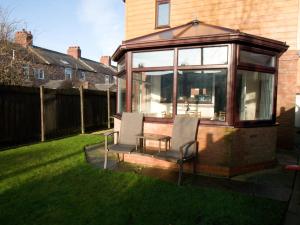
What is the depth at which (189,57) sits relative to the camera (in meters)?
6.14

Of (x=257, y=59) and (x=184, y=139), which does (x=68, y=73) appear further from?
(x=257, y=59)

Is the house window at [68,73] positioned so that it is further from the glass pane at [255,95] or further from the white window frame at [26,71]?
the glass pane at [255,95]

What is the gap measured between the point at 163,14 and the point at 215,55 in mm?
6685

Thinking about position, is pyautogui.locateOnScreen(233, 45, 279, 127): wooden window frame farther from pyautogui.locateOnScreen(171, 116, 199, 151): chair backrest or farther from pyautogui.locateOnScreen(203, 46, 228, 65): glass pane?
pyautogui.locateOnScreen(171, 116, 199, 151): chair backrest

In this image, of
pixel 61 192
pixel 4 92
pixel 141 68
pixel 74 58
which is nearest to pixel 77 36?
pixel 74 58

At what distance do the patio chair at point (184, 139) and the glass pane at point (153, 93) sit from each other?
609 mm

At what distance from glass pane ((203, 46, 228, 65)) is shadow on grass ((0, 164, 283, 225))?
2.84 m

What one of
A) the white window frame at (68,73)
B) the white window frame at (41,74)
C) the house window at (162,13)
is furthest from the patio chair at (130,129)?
the white window frame at (68,73)

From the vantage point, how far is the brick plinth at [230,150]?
18.5 ft

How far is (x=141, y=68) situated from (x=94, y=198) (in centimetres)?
364

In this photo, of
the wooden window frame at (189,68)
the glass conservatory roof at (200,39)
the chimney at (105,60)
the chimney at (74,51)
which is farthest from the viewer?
the chimney at (105,60)

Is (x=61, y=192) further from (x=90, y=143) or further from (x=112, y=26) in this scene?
(x=112, y=26)

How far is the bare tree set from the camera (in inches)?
579

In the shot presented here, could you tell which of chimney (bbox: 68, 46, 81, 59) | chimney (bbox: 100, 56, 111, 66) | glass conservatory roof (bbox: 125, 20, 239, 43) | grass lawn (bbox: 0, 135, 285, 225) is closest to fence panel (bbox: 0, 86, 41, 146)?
grass lawn (bbox: 0, 135, 285, 225)
